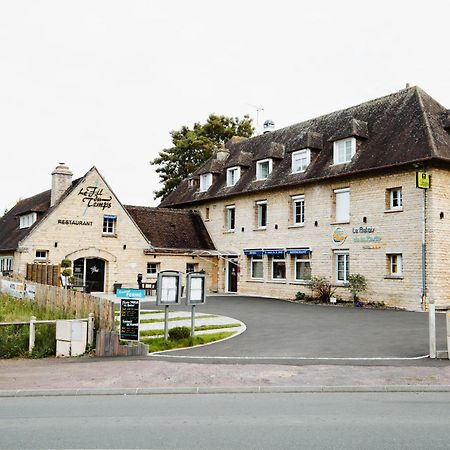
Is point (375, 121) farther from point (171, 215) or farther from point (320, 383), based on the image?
point (320, 383)

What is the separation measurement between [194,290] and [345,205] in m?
15.3

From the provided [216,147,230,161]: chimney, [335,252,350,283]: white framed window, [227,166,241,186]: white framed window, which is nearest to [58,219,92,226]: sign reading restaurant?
[227,166,241,186]: white framed window

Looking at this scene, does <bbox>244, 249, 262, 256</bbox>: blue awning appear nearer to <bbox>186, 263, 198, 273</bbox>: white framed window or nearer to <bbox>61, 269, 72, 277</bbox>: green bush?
<bbox>186, 263, 198, 273</bbox>: white framed window

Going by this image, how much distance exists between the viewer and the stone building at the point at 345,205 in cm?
2456

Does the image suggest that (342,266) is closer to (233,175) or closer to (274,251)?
(274,251)

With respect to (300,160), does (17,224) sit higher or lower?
lower

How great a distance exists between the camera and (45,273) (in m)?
29.0

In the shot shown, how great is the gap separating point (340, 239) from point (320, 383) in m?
19.0

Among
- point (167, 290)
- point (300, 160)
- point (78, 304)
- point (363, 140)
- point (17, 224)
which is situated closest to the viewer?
point (167, 290)

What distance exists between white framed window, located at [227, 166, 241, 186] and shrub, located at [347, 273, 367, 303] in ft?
42.0

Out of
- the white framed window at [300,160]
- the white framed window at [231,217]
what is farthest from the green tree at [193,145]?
the white framed window at [300,160]

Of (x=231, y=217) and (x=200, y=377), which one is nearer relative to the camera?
(x=200, y=377)

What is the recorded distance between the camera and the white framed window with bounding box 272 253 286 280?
32.2 m

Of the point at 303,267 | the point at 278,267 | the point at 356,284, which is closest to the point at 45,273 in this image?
the point at 278,267
